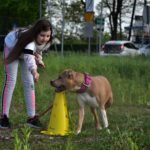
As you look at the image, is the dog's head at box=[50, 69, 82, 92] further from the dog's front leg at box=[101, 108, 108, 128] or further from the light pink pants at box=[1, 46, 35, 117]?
the dog's front leg at box=[101, 108, 108, 128]

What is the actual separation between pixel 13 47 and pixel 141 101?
197 inches

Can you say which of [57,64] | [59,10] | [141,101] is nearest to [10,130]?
[141,101]

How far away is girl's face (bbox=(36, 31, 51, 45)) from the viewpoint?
7746 millimetres

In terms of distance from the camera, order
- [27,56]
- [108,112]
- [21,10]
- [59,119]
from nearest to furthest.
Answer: [27,56] → [59,119] → [108,112] → [21,10]

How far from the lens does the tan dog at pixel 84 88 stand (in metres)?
7.90

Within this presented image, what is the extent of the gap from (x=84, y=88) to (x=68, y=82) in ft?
0.84

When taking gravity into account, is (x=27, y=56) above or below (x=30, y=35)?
below

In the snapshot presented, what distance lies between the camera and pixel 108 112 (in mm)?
10539

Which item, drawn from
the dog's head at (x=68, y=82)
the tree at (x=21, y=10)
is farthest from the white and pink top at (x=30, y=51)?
the tree at (x=21, y=10)

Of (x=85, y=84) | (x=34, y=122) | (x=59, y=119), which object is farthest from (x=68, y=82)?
(x=34, y=122)

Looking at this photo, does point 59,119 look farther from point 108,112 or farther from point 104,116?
point 108,112

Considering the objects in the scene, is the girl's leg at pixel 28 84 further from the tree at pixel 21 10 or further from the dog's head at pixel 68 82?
the tree at pixel 21 10

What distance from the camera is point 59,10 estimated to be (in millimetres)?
55562

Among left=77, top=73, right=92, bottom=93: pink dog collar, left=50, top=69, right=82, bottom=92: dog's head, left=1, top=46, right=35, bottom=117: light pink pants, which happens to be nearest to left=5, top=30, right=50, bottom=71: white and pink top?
left=1, top=46, right=35, bottom=117: light pink pants
